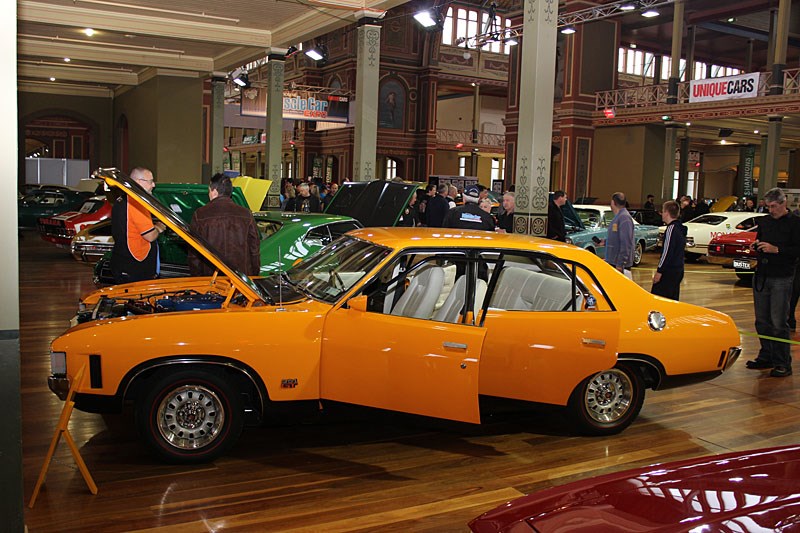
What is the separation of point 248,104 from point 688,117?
652 inches

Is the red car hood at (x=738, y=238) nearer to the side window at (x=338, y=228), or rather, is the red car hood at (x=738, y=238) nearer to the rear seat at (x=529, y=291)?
the side window at (x=338, y=228)

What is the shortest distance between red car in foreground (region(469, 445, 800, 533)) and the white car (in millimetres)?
18263

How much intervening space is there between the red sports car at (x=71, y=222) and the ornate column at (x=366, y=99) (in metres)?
5.33

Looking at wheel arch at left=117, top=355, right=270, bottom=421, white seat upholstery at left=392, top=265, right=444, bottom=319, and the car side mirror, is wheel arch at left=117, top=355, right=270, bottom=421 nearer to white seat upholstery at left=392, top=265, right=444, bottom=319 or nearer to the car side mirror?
the car side mirror

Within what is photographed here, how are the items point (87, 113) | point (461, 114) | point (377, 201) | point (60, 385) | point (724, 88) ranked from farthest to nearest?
point (461, 114) < point (87, 113) < point (724, 88) < point (377, 201) < point (60, 385)

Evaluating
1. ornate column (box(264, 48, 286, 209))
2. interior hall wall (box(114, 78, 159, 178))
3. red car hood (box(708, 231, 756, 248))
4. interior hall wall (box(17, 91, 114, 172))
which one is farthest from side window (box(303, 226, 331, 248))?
interior hall wall (box(17, 91, 114, 172))

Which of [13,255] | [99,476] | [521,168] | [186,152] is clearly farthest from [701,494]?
[186,152]

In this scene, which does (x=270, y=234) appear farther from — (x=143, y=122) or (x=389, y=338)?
(x=143, y=122)

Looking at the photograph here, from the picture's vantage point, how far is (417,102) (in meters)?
40.4

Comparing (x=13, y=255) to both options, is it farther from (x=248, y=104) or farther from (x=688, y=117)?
(x=688, y=117)

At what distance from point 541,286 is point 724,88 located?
24.4 m

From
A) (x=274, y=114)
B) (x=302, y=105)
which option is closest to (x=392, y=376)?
(x=274, y=114)

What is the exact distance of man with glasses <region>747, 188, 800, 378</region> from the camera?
793 cm

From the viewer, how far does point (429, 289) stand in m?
5.69
